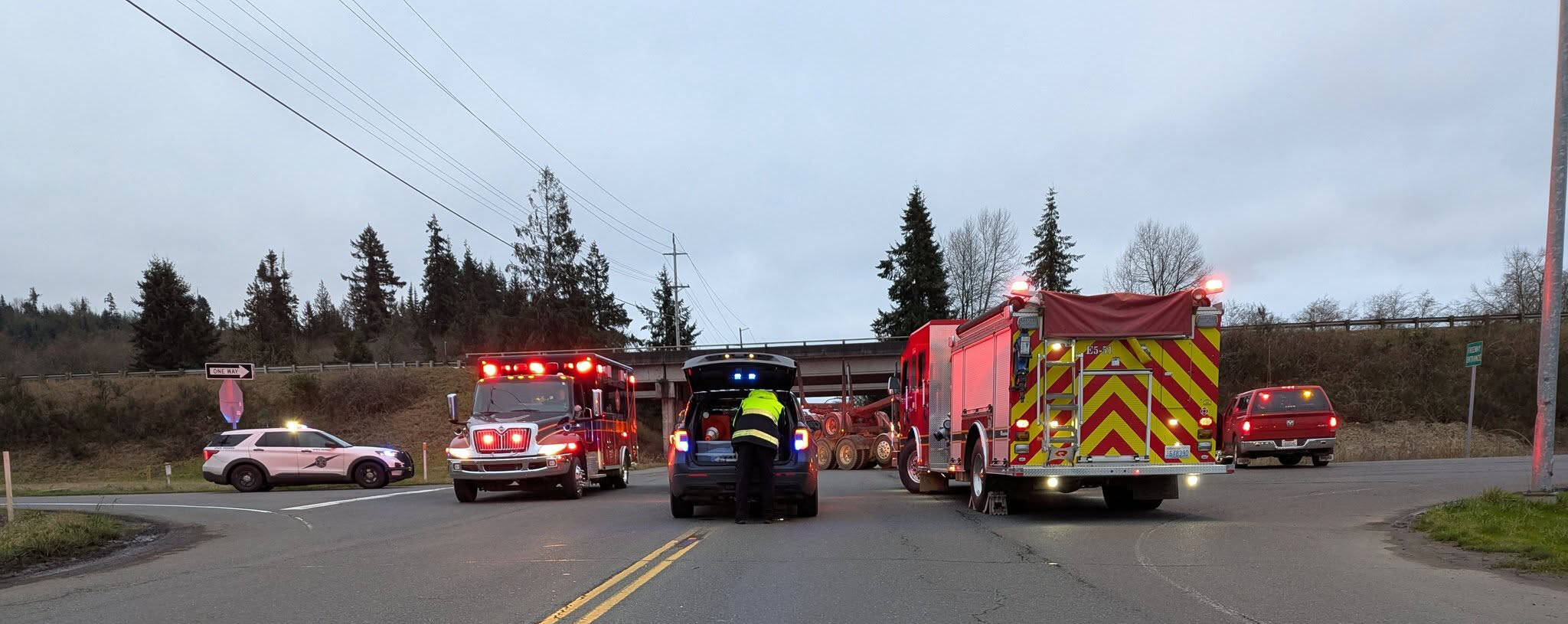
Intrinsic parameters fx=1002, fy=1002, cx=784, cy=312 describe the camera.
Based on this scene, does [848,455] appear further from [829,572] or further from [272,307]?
[272,307]

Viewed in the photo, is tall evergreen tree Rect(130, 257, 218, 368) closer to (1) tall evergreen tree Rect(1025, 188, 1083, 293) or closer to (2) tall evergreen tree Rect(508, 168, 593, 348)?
(2) tall evergreen tree Rect(508, 168, 593, 348)

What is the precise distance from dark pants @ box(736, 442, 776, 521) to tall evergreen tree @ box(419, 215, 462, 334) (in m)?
99.0

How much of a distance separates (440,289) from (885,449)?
289 ft

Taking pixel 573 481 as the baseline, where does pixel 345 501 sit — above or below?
below

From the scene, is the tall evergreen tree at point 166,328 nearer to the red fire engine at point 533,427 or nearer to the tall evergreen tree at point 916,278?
the tall evergreen tree at point 916,278

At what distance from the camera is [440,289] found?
10912 centimetres

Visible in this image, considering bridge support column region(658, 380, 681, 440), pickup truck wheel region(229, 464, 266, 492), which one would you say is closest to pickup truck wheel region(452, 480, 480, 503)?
pickup truck wheel region(229, 464, 266, 492)

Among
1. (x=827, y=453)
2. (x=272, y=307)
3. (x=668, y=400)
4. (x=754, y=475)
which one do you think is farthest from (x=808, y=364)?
(x=272, y=307)

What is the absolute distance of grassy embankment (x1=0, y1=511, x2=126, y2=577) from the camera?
1072cm

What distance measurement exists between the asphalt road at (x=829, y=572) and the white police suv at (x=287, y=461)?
8.90m

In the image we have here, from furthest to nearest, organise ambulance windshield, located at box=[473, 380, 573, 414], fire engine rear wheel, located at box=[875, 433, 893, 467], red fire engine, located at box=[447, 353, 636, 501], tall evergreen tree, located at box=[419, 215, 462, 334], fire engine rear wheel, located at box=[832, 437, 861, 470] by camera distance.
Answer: tall evergreen tree, located at box=[419, 215, 462, 334] → fire engine rear wheel, located at box=[832, 437, 861, 470] → fire engine rear wheel, located at box=[875, 433, 893, 467] → ambulance windshield, located at box=[473, 380, 573, 414] → red fire engine, located at box=[447, 353, 636, 501]

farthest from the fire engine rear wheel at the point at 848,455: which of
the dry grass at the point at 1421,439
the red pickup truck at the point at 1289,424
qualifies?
the dry grass at the point at 1421,439

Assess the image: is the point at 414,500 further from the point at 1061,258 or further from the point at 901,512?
the point at 1061,258

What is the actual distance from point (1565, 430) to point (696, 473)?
41.7 meters
